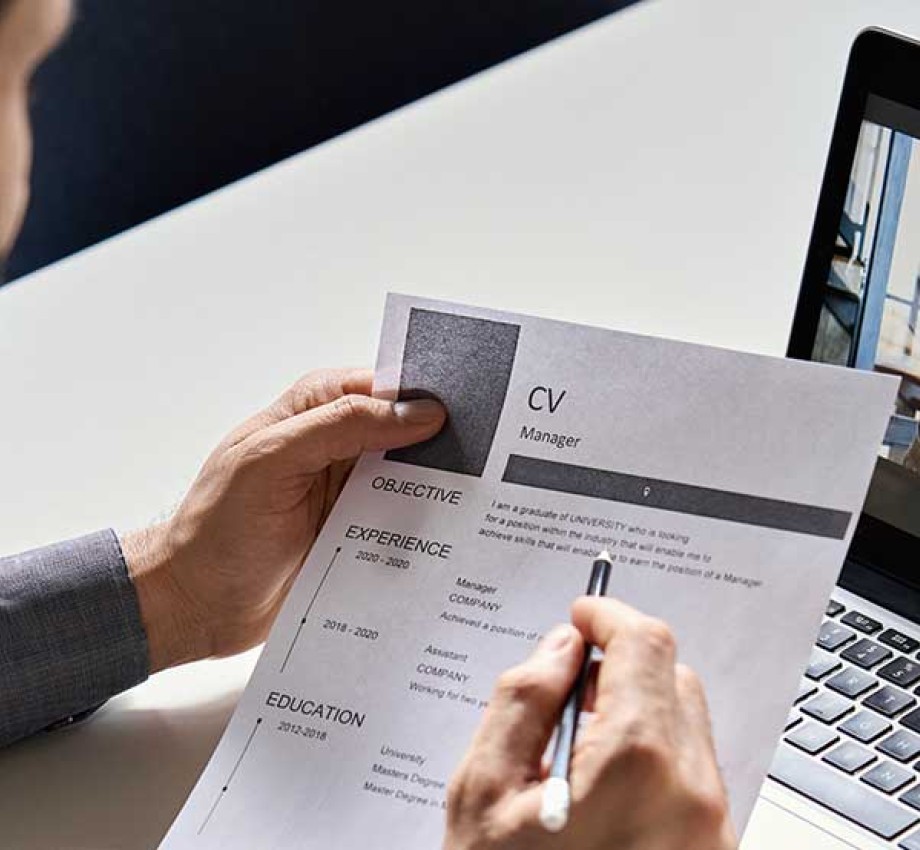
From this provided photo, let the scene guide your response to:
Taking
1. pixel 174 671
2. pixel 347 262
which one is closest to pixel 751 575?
pixel 174 671

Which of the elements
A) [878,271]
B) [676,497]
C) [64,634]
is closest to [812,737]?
[676,497]

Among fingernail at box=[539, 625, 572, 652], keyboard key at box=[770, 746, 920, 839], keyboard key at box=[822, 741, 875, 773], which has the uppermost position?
fingernail at box=[539, 625, 572, 652]

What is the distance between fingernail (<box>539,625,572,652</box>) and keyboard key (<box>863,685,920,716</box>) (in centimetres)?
26

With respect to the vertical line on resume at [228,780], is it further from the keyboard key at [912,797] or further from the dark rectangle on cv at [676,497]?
the keyboard key at [912,797]

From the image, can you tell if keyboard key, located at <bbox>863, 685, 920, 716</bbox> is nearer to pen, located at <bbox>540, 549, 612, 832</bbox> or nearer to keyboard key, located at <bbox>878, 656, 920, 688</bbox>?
keyboard key, located at <bbox>878, 656, 920, 688</bbox>

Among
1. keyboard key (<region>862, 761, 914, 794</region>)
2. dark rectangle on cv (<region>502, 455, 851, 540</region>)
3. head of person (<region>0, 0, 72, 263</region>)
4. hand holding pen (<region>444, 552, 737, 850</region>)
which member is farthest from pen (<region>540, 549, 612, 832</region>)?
head of person (<region>0, 0, 72, 263</region>)

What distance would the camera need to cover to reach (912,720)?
0.80m

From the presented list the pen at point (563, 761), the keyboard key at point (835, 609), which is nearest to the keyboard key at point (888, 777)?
the keyboard key at point (835, 609)

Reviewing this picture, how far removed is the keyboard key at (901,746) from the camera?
Answer: 30.6 inches

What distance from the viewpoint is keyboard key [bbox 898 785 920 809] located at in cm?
76

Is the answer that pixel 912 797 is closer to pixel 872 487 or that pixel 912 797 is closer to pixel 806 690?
pixel 806 690

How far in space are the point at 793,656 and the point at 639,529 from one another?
0.09 metres

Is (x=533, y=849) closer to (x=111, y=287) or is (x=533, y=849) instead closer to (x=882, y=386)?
(x=882, y=386)

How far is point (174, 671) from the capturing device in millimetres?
859
